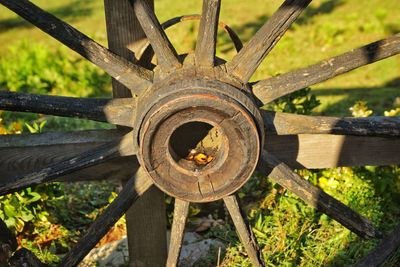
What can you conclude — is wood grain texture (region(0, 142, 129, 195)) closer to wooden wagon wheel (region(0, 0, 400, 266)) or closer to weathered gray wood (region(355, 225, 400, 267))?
wooden wagon wheel (region(0, 0, 400, 266))

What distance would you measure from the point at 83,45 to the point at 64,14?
25.1ft

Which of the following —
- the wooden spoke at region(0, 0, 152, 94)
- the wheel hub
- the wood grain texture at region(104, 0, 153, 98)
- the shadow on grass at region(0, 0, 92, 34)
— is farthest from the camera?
the shadow on grass at region(0, 0, 92, 34)

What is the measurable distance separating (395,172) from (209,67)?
233 centimetres

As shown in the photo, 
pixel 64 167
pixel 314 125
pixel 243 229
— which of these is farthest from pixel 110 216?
pixel 314 125

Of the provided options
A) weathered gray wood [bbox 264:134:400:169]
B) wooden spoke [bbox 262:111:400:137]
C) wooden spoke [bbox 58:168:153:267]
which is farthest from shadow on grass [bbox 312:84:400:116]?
wooden spoke [bbox 58:168:153:267]

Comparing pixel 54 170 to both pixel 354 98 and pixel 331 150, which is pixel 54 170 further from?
pixel 354 98

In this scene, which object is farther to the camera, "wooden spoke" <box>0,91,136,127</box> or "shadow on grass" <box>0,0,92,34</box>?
"shadow on grass" <box>0,0,92,34</box>

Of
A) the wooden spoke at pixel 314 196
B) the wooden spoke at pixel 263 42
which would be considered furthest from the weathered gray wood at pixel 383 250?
the wooden spoke at pixel 263 42

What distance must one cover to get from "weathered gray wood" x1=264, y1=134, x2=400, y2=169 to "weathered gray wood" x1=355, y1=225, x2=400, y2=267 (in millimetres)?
508

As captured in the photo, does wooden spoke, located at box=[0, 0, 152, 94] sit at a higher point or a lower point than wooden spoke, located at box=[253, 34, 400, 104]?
higher

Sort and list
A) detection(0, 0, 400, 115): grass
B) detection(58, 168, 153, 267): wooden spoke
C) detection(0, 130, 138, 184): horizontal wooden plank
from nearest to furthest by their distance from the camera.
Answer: detection(58, 168, 153, 267): wooden spoke
detection(0, 130, 138, 184): horizontal wooden plank
detection(0, 0, 400, 115): grass

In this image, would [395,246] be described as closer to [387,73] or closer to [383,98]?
[383,98]

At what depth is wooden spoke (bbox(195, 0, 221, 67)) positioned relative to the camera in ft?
8.59

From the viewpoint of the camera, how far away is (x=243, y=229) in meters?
2.93
